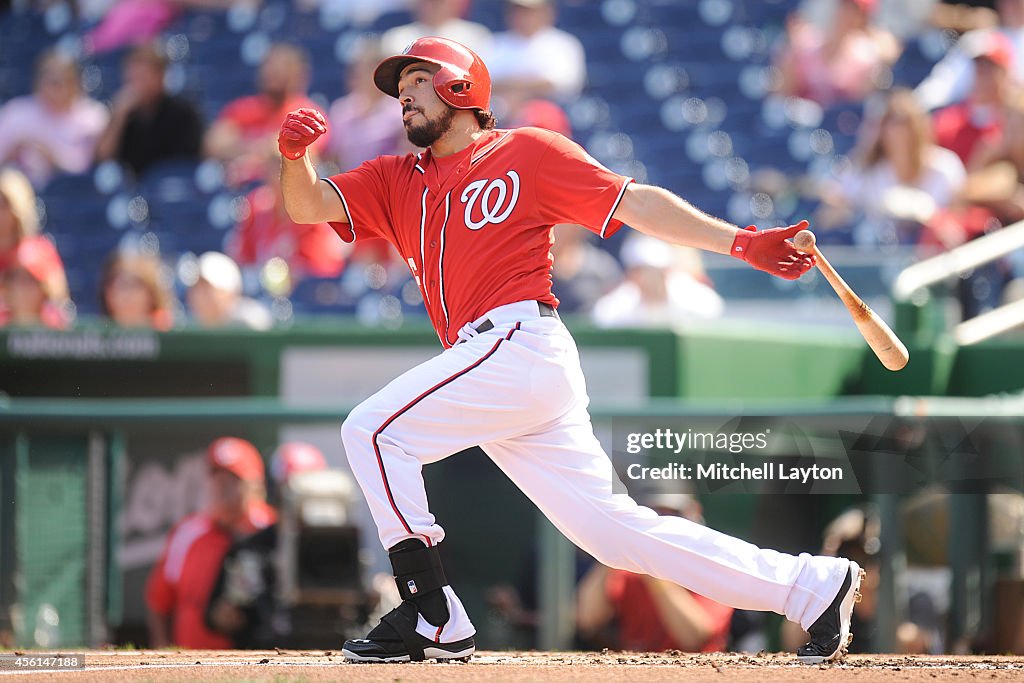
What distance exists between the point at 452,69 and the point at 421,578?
126 centimetres

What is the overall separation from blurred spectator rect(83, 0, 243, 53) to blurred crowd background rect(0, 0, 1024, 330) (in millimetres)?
20

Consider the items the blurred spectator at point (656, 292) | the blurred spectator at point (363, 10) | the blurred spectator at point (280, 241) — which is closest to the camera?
the blurred spectator at point (656, 292)

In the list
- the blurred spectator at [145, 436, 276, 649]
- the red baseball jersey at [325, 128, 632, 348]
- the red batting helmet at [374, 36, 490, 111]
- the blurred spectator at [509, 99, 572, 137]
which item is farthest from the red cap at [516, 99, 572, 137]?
the red baseball jersey at [325, 128, 632, 348]

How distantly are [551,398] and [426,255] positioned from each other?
0.50 meters

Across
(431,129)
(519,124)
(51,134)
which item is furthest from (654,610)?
Result: (51,134)

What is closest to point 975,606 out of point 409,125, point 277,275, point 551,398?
point 551,398

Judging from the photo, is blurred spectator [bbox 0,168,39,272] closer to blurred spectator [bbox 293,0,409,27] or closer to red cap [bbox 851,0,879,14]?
blurred spectator [bbox 293,0,409,27]

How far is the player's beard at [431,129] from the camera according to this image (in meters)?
3.82

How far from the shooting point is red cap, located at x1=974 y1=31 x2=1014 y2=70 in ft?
27.3

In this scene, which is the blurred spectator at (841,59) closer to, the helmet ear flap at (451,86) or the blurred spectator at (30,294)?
the blurred spectator at (30,294)

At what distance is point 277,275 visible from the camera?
8.12 metres

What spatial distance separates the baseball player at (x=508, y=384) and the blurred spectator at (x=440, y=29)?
19.4 feet

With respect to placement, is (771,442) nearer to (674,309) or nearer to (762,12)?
(674,309)

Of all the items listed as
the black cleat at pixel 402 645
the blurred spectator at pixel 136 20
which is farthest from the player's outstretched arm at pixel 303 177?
the blurred spectator at pixel 136 20
